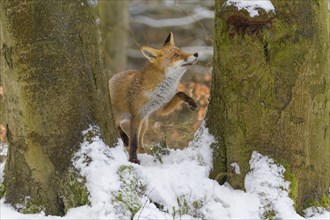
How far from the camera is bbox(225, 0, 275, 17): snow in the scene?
4.25 metres

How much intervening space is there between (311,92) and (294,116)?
0.23 metres

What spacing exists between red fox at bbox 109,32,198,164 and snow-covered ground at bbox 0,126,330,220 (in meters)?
1.11

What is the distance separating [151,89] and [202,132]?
3.38 ft

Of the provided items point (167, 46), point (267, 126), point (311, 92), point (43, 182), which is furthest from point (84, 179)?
point (167, 46)

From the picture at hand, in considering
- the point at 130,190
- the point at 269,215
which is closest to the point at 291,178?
the point at 269,215

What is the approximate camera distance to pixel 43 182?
4.19m

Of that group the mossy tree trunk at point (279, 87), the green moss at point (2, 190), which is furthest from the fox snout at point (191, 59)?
the green moss at point (2, 190)

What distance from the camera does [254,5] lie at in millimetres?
4277

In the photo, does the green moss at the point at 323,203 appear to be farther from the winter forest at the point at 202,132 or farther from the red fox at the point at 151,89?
the red fox at the point at 151,89

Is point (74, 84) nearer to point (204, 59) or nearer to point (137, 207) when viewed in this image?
point (137, 207)

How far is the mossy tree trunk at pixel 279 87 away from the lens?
431 centimetres

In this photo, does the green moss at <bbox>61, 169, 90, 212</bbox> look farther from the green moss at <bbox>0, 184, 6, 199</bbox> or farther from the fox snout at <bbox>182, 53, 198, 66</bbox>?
the fox snout at <bbox>182, 53, 198, 66</bbox>

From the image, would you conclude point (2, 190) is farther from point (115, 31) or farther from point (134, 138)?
point (115, 31)

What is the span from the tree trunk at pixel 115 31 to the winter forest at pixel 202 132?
9172 mm
